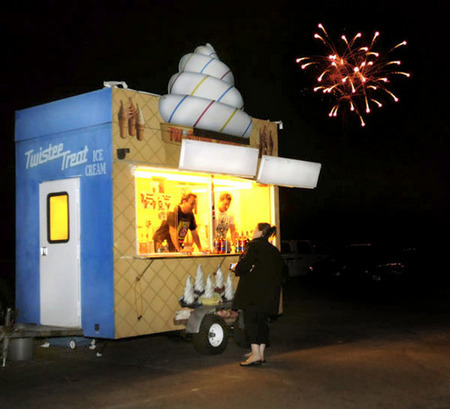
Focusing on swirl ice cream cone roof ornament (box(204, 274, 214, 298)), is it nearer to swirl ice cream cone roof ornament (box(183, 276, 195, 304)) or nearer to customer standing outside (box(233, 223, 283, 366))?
swirl ice cream cone roof ornament (box(183, 276, 195, 304))

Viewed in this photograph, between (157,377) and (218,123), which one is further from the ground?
(218,123)

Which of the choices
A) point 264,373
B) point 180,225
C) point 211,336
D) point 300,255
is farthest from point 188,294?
point 300,255

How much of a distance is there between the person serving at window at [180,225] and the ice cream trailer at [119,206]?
0.24 m

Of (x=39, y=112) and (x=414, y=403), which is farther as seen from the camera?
(x=39, y=112)

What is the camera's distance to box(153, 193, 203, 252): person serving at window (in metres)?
11.1

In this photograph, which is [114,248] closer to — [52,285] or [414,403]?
[52,285]

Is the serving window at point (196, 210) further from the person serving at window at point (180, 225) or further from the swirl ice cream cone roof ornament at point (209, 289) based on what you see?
the swirl ice cream cone roof ornament at point (209, 289)

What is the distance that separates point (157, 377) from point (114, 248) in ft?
6.17

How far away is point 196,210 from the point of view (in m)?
11.7

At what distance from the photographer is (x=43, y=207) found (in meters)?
9.92

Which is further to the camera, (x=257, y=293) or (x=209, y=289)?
(x=209, y=289)

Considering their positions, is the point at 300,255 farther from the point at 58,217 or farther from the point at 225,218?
the point at 58,217

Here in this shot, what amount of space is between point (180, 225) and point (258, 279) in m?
3.09

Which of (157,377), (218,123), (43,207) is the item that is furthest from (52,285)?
(218,123)
